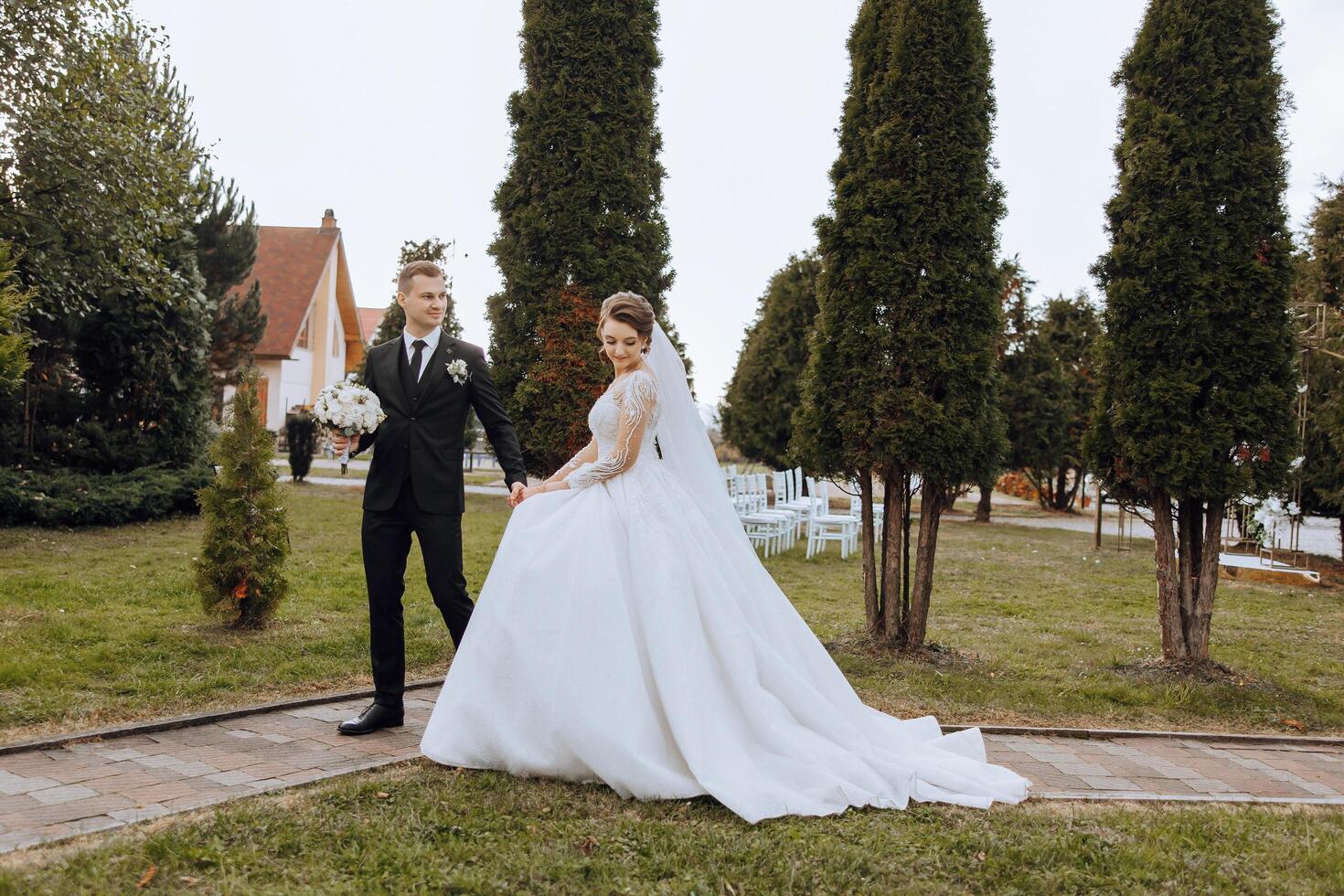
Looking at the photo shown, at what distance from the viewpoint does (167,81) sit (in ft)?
52.5

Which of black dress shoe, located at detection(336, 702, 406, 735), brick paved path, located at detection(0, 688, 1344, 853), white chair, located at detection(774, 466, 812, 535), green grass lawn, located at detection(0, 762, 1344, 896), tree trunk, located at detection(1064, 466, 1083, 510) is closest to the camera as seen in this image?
green grass lawn, located at detection(0, 762, 1344, 896)

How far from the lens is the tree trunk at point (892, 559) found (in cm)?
744

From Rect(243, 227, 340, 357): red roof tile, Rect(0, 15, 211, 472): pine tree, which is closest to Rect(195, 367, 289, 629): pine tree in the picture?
Rect(0, 15, 211, 472): pine tree

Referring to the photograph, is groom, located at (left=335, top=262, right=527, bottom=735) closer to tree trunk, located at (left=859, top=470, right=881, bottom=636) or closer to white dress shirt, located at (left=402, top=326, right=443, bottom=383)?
white dress shirt, located at (left=402, top=326, right=443, bottom=383)

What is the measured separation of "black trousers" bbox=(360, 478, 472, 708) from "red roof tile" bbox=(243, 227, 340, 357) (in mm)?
28131

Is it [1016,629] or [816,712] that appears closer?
[816,712]

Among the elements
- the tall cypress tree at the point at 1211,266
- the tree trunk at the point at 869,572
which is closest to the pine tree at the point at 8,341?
the tree trunk at the point at 869,572

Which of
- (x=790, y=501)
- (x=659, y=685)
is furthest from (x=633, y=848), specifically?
(x=790, y=501)

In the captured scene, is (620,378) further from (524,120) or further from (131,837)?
(524,120)

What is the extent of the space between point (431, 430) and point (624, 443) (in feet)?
3.35

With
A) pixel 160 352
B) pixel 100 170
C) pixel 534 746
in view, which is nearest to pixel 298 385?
pixel 160 352

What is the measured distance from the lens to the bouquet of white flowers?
184 inches

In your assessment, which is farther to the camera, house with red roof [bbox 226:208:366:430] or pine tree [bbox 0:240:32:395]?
house with red roof [bbox 226:208:366:430]

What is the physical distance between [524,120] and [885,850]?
53.3ft
